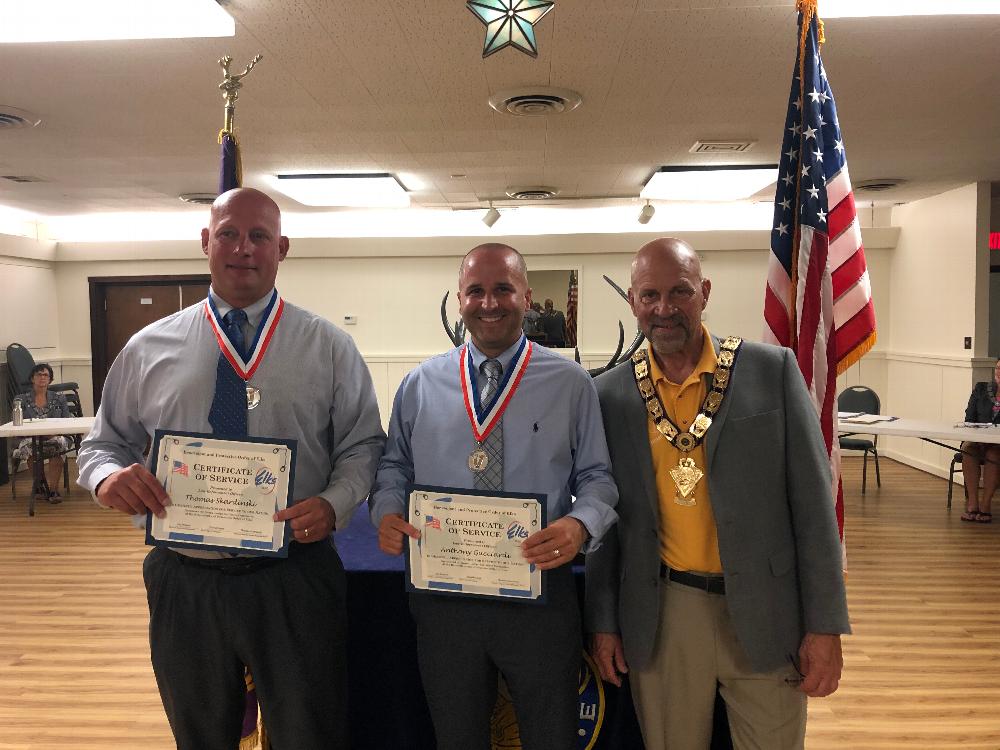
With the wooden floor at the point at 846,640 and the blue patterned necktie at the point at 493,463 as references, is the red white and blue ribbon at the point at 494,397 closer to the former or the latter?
the blue patterned necktie at the point at 493,463

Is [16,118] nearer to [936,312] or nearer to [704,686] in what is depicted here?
[704,686]

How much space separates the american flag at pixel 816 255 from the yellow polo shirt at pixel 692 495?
24.1 inches

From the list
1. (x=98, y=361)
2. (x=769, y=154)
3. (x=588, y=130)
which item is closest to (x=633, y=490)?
(x=588, y=130)

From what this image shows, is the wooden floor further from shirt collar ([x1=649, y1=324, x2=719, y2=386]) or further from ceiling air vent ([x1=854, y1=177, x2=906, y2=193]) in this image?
ceiling air vent ([x1=854, y1=177, x2=906, y2=193])

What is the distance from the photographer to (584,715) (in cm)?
201

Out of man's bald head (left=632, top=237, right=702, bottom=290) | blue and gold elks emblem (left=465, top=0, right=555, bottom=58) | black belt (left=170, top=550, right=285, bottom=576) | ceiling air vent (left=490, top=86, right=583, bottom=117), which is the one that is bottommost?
black belt (left=170, top=550, right=285, bottom=576)

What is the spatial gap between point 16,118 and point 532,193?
4.36 metres

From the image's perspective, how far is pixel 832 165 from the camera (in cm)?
223

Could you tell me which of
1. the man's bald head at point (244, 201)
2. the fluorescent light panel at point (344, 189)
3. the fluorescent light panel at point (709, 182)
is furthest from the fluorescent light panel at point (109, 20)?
the fluorescent light panel at point (709, 182)

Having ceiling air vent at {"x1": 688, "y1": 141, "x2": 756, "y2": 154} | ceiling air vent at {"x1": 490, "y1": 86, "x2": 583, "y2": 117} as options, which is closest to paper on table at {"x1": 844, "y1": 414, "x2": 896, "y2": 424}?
ceiling air vent at {"x1": 688, "y1": 141, "x2": 756, "y2": 154}

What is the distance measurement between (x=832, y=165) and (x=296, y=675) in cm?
206

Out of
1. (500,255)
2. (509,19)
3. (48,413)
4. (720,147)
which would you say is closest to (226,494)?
(500,255)

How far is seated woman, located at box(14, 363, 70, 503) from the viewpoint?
6.96 m

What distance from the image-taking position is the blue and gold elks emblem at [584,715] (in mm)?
1990
